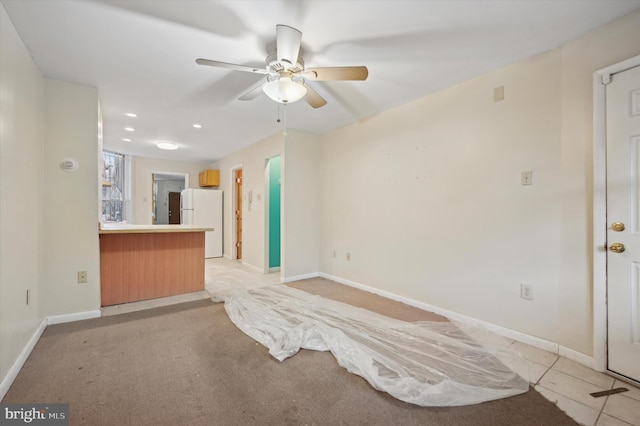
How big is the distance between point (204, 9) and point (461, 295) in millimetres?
3163

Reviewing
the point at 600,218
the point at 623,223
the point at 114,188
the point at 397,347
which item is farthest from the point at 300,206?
the point at 114,188

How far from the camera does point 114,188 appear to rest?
19.6ft

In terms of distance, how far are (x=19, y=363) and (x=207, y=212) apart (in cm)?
453

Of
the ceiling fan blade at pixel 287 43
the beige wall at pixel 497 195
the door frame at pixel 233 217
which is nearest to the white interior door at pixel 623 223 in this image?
the beige wall at pixel 497 195

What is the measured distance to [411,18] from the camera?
5.75ft

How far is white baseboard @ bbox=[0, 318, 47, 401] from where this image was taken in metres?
1.57

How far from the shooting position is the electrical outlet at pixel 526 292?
2.17 m

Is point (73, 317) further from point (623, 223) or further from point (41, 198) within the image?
point (623, 223)

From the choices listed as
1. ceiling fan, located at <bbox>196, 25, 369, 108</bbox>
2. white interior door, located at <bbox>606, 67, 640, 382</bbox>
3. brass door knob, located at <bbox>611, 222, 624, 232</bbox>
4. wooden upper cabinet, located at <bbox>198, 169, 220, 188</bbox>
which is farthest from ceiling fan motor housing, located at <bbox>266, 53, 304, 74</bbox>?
wooden upper cabinet, located at <bbox>198, 169, 220, 188</bbox>

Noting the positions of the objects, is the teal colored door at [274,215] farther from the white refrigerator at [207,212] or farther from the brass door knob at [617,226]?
the brass door knob at [617,226]

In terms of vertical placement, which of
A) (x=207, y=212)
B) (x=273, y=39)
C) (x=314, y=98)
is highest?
(x=273, y=39)

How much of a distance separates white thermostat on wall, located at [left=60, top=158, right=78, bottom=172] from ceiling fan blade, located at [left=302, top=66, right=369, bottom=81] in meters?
2.49

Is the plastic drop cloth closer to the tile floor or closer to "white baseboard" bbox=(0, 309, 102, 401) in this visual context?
the tile floor

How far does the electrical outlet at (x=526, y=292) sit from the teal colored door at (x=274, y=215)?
3659 mm
